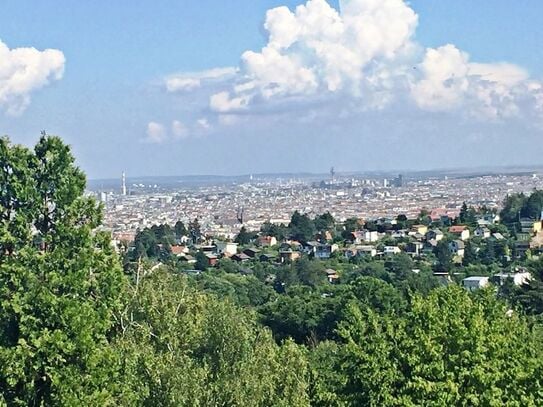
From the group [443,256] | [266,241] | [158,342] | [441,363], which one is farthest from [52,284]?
[266,241]

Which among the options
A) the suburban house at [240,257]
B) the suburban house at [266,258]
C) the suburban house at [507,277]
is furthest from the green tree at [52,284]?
the suburban house at [266,258]

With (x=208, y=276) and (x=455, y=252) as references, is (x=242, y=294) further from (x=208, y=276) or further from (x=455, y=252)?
(x=455, y=252)

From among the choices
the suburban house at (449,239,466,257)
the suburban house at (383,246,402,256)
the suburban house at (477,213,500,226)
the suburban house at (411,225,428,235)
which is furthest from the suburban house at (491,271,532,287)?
the suburban house at (477,213,500,226)

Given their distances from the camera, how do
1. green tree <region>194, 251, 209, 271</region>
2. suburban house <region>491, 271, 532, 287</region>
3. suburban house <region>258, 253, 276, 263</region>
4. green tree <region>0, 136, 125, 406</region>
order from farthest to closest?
suburban house <region>258, 253, 276, 263</region>, green tree <region>194, 251, 209, 271</region>, suburban house <region>491, 271, 532, 287</region>, green tree <region>0, 136, 125, 406</region>

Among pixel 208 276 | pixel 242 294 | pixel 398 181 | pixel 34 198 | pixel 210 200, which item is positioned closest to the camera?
pixel 34 198

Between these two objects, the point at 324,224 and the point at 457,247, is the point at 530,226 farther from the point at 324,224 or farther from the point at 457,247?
the point at 324,224

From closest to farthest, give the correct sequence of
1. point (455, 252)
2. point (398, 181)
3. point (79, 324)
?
point (79, 324) < point (455, 252) < point (398, 181)

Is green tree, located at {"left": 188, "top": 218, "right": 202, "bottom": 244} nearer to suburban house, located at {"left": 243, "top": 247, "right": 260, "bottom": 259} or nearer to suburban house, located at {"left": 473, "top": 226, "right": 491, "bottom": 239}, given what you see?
suburban house, located at {"left": 243, "top": 247, "right": 260, "bottom": 259}

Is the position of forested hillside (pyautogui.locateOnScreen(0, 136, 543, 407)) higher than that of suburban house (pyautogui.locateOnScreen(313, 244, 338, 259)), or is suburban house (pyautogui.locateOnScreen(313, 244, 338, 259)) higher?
forested hillside (pyautogui.locateOnScreen(0, 136, 543, 407))

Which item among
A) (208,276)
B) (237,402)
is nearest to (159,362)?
(237,402)
